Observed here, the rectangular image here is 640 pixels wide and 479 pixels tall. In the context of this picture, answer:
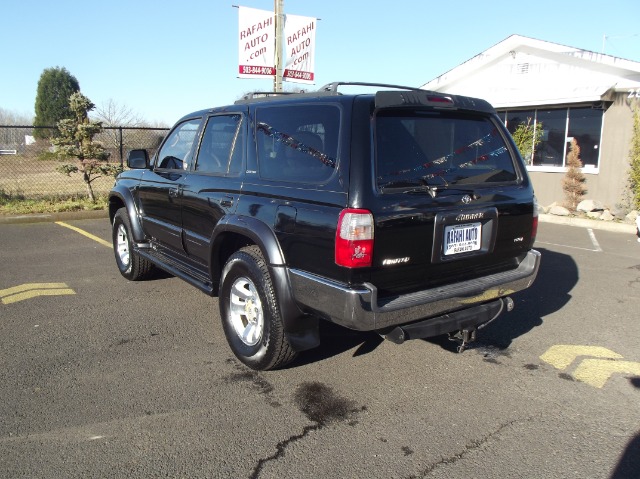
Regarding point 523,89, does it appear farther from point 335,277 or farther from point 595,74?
point 335,277

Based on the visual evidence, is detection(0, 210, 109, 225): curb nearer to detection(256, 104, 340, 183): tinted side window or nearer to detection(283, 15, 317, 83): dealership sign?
detection(283, 15, 317, 83): dealership sign

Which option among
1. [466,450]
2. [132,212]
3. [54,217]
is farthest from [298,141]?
[54,217]

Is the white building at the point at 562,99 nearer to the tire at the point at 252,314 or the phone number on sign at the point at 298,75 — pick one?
the phone number on sign at the point at 298,75

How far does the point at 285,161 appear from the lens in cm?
363

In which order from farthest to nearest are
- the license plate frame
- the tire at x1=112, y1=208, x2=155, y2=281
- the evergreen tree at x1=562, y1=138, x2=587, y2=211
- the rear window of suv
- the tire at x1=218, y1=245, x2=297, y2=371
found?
1. the evergreen tree at x1=562, y1=138, x2=587, y2=211
2. the tire at x1=112, y1=208, x2=155, y2=281
3. the tire at x1=218, y1=245, x2=297, y2=371
4. the license plate frame
5. the rear window of suv

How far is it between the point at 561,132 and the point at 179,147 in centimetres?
1121

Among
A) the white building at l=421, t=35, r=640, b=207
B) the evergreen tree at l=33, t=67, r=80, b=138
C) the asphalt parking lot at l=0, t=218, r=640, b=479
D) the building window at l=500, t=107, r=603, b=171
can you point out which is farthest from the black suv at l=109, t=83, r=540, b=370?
the evergreen tree at l=33, t=67, r=80, b=138

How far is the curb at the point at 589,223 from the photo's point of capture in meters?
10.6

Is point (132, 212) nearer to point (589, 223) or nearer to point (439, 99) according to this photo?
point (439, 99)

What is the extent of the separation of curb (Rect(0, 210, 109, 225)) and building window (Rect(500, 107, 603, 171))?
10935 millimetres

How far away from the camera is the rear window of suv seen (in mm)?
3205

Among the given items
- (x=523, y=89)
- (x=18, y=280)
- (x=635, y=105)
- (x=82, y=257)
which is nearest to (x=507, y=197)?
(x=18, y=280)

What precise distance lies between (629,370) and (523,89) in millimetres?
11663

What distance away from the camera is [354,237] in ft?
9.69
